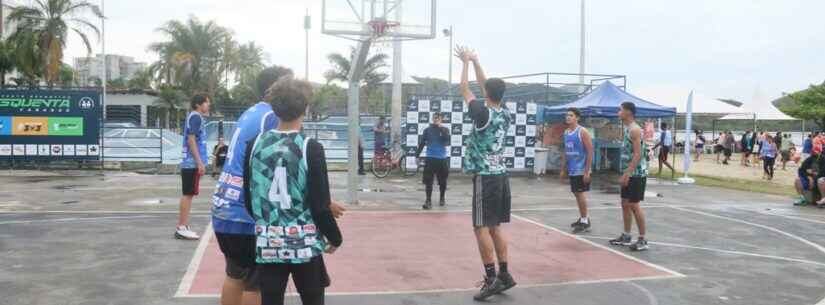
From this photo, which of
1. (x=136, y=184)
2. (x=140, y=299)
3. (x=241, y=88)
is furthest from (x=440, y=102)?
(x=241, y=88)

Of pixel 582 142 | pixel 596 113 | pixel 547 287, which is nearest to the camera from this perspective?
pixel 547 287

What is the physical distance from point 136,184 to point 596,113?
11.3 metres

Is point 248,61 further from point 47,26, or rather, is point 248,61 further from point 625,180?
point 625,180

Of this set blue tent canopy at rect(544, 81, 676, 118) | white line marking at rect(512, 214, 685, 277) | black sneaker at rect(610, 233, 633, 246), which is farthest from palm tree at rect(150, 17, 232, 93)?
black sneaker at rect(610, 233, 633, 246)

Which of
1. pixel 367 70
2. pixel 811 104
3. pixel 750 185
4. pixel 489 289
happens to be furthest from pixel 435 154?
pixel 811 104

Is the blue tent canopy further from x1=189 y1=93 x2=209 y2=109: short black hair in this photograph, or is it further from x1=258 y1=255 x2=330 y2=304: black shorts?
x1=258 y1=255 x2=330 y2=304: black shorts

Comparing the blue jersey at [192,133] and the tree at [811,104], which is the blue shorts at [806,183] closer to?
the blue jersey at [192,133]

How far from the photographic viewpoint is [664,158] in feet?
61.0

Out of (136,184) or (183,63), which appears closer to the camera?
(136,184)

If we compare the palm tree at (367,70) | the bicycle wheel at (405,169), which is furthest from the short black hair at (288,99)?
the palm tree at (367,70)

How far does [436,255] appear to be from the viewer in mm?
7000

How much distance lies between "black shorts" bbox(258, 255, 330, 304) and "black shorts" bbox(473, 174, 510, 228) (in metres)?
2.30

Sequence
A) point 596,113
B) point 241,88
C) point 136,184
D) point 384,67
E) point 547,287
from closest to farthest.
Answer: point 547,287 → point 136,184 → point 596,113 → point 384,67 → point 241,88

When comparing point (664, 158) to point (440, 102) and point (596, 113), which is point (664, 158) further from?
point (440, 102)
